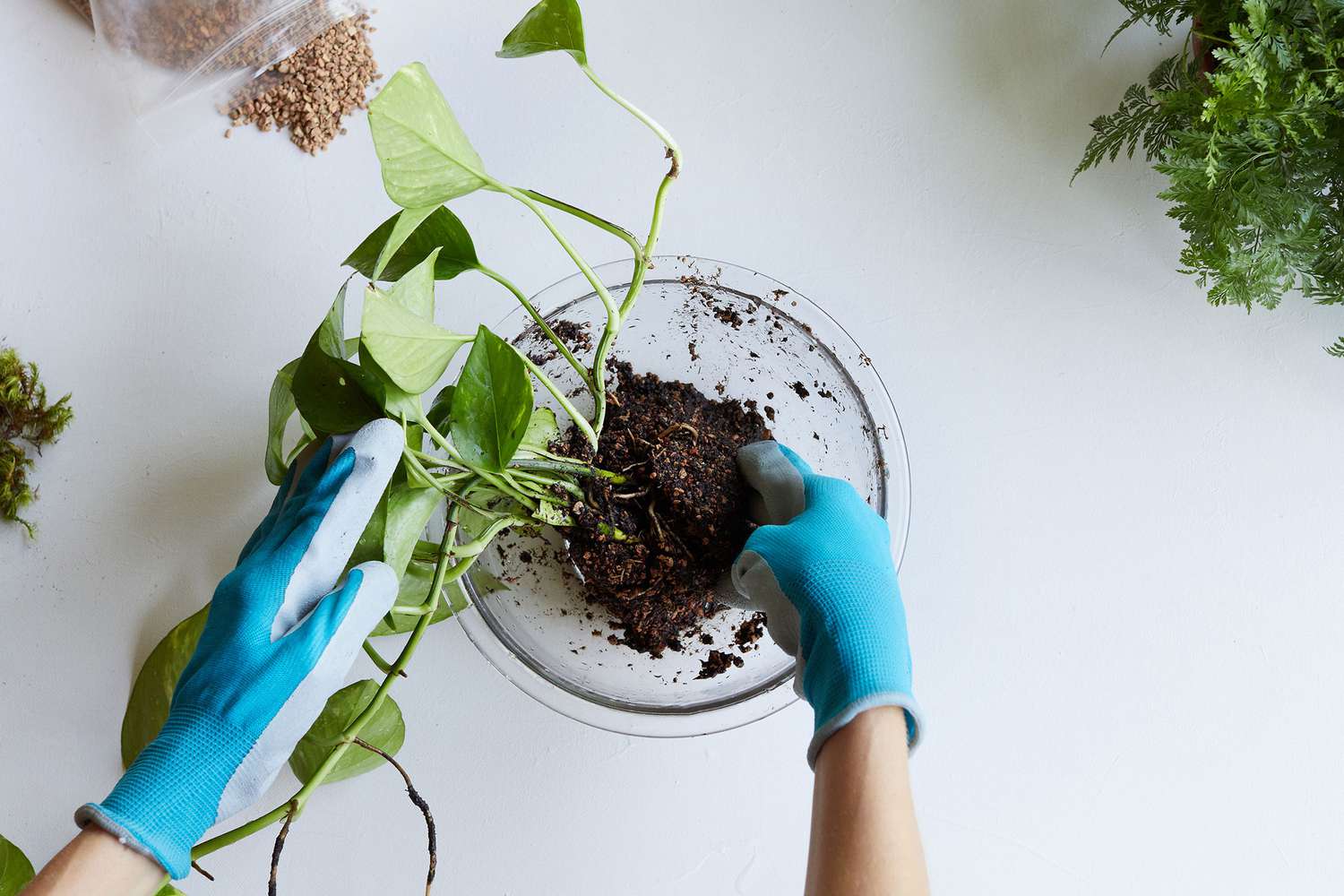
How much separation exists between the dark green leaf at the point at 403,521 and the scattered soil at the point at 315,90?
51 cm

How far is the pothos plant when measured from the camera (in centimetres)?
65

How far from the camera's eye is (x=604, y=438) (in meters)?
0.89

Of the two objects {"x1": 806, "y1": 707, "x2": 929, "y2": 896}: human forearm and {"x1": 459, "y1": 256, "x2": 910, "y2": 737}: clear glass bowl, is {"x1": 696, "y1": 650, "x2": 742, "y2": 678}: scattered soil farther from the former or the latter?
{"x1": 806, "y1": 707, "x2": 929, "y2": 896}: human forearm

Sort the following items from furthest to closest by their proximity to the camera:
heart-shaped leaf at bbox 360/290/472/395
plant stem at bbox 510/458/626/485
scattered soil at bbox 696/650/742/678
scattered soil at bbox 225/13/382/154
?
scattered soil at bbox 225/13/382/154, scattered soil at bbox 696/650/742/678, plant stem at bbox 510/458/626/485, heart-shaped leaf at bbox 360/290/472/395

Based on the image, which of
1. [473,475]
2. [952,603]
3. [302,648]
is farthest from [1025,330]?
[302,648]

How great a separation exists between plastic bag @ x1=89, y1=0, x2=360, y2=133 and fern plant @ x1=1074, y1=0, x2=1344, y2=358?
90 centimetres

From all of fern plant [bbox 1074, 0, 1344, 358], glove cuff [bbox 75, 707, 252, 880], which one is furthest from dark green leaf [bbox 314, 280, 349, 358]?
fern plant [bbox 1074, 0, 1344, 358]

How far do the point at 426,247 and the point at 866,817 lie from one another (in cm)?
56

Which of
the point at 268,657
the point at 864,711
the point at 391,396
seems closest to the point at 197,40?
the point at 391,396

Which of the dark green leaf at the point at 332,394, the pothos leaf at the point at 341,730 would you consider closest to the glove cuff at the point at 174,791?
the pothos leaf at the point at 341,730

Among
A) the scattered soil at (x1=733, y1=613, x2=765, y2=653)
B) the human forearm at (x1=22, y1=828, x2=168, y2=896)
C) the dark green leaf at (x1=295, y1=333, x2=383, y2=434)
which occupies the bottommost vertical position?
the human forearm at (x1=22, y1=828, x2=168, y2=896)

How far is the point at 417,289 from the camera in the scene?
69cm

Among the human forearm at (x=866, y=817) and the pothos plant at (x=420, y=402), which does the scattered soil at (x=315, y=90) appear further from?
the human forearm at (x=866, y=817)

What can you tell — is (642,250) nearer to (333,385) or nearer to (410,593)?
(333,385)
